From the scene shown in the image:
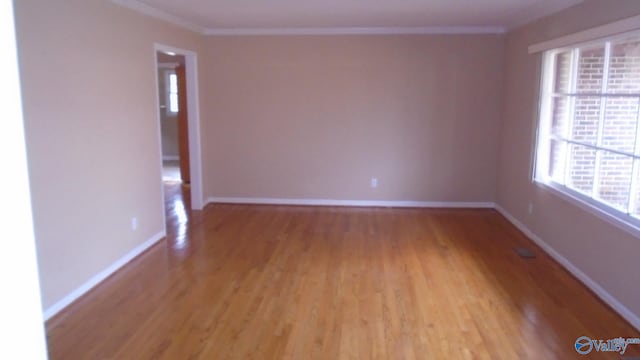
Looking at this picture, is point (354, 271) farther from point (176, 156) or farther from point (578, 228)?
point (176, 156)

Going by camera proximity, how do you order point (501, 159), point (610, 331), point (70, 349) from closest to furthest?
1. point (70, 349)
2. point (610, 331)
3. point (501, 159)

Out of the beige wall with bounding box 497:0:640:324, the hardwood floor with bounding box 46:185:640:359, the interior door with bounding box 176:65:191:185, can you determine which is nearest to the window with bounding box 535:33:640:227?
the beige wall with bounding box 497:0:640:324

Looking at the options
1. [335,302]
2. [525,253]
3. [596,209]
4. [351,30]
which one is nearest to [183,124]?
[351,30]

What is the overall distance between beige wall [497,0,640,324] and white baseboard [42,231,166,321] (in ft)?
12.8

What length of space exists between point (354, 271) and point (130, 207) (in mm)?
2149

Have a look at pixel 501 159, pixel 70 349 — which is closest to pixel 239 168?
pixel 501 159

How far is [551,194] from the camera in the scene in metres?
4.52

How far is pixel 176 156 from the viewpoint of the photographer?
1085 centimetres

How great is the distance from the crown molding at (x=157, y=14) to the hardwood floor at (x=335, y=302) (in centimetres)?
229

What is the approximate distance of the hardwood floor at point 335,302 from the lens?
290 cm

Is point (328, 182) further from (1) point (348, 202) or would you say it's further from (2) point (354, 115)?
(2) point (354, 115)

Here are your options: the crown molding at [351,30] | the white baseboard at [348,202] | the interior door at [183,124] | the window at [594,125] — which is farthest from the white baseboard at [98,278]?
the window at [594,125]

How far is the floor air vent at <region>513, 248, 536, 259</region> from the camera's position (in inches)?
176

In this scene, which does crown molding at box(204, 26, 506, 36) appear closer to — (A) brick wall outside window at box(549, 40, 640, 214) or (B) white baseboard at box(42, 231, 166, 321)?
(A) brick wall outside window at box(549, 40, 640, 214)
